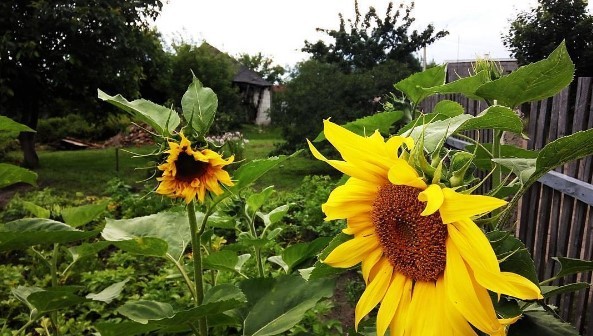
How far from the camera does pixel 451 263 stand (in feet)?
0.99

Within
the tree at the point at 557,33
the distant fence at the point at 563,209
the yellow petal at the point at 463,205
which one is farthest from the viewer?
the tree at the point at 557,33

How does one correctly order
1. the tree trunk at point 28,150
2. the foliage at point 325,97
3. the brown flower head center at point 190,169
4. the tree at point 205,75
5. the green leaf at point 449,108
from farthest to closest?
the tree at point 205,75
the tree trunk at point 28,150
the foliage at point 325,97
the brown flower head center at point 190,169
the green leaf at point 449,108

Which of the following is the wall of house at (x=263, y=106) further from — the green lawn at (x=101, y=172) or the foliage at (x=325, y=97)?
the foliage at (x=325, y=97)

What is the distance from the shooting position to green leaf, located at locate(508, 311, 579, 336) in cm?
36

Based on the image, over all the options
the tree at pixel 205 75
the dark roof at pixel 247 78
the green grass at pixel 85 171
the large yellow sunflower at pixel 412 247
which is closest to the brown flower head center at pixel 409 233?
the large yellow sunflower at pixel 412 247

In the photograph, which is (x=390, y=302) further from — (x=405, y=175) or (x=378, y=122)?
(x=378, y=122)

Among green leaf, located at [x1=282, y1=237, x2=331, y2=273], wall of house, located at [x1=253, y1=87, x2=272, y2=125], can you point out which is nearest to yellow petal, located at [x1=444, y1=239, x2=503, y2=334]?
green leaf, located at [x1=282, y1=237, x2=331, y2=273]

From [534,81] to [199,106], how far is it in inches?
14.9

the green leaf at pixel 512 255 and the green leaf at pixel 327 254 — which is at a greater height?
the green leaf at pixel 512 255

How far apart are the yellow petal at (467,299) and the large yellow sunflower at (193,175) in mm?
436

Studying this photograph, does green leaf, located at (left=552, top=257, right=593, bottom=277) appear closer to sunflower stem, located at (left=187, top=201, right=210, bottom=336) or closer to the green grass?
sunflower stem, located at (left=187, top=201, right=210, bottom=336)

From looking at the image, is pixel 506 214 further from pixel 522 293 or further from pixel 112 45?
pixel 112 45

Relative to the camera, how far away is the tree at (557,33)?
8.25m

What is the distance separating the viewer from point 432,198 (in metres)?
0.28
